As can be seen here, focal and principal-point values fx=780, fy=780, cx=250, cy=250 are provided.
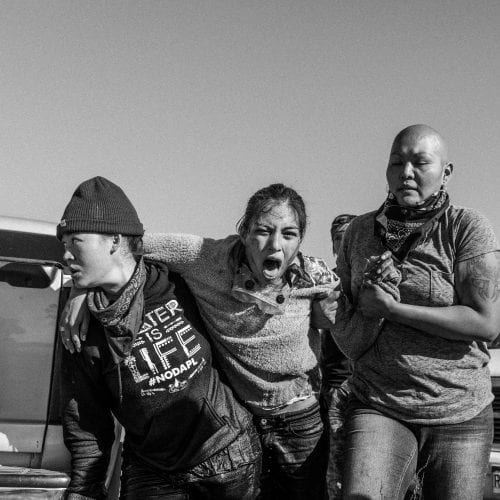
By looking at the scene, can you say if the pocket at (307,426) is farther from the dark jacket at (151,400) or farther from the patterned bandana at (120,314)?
the patterned bandana at (120,314)

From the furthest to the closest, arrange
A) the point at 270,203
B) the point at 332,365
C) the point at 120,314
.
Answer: the point at 332,365 → the point at 270,203 → the point at 120,314

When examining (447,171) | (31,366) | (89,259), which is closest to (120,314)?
(89,259)

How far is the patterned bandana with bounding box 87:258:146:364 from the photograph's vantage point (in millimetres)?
2902

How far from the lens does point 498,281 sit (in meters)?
3.04

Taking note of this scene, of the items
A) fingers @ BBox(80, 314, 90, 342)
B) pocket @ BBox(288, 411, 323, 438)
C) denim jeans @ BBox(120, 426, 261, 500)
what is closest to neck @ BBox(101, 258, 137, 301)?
fingers @ BBox(80, 314, 90, 342)

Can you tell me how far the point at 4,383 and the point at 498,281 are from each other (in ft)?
6.88

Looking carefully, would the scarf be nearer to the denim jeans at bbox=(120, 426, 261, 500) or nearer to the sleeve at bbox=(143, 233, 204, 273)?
the sleeve at bbox=(143, 233, 204, 273)

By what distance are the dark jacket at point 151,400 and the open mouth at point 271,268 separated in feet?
1.19

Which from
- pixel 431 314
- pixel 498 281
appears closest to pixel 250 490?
pixel 431 314

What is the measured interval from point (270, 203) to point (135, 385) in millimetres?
898

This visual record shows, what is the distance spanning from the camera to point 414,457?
121 inches

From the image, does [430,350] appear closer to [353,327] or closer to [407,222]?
[353,327]

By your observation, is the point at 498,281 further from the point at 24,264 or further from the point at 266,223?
the point at 24,264

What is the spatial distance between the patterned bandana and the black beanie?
0.68ft
